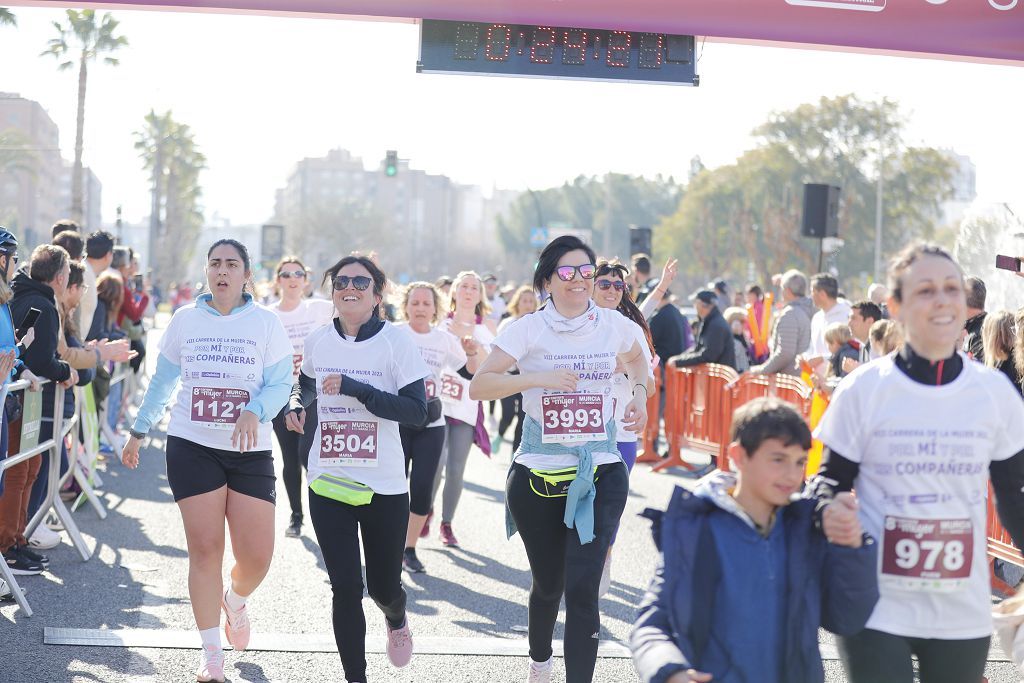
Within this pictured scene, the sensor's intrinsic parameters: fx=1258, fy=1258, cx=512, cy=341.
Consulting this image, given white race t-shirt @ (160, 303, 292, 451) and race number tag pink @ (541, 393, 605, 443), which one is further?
white race t-shirt @ (160, 303, 292, 451)

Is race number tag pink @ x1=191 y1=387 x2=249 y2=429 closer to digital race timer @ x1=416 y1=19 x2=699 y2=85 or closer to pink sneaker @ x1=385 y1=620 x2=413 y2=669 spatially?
pink sneaker @ x1=385 y1=620 x2=413 y2=669

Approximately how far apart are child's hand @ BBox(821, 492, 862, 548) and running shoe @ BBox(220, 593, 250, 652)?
146 inches

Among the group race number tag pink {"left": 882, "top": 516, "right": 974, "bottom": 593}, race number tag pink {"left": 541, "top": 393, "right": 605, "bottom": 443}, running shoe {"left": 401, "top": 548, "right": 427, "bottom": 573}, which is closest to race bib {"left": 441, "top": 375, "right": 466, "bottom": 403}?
running shoe {"left": 401, "top": 548, "right": 427, "bottom": 573}

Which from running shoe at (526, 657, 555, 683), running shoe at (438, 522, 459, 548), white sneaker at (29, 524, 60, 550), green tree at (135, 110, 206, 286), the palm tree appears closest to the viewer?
A: running shoe at (526, 657, 555, 683)

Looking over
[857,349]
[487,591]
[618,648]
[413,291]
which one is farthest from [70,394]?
[857,349]

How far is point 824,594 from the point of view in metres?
3.29

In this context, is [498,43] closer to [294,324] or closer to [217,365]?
[294,324]

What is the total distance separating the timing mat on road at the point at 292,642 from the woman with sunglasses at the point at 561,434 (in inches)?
37.6

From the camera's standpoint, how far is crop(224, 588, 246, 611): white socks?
6.07m

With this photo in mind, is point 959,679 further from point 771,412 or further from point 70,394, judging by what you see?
point 70,394

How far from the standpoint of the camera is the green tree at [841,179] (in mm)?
58656

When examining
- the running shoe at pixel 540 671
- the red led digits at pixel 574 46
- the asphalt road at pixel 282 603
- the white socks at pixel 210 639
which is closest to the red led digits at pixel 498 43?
the red led digits at pixel 574 46

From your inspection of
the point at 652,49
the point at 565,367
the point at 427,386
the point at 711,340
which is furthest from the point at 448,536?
the point at 652,49

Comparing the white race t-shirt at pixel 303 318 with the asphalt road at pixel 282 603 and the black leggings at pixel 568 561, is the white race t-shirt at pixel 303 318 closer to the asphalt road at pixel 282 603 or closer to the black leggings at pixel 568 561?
the asphalt road at pixel 282 603
